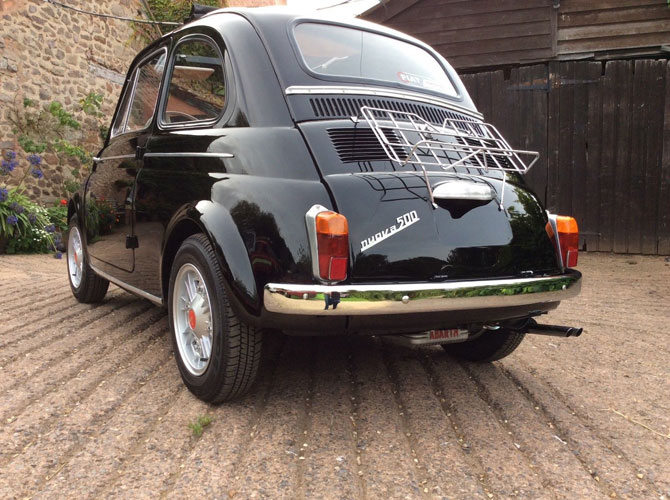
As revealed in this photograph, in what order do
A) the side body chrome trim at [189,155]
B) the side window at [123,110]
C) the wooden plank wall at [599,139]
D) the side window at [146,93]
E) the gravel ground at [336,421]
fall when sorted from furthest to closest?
the wooden plank wall at [599,139]
the side window at [123,110]
the side window at [146,93]
the side body chrome trim at [189,155]
the gravel ground at [336,421]

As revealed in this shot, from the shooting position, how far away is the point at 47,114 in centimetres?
950

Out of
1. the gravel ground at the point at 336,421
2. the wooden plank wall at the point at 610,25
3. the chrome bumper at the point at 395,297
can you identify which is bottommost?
the gravel ground at the point at 336,421

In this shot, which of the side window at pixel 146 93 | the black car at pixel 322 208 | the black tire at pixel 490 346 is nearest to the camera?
the black car at pixel 322 208

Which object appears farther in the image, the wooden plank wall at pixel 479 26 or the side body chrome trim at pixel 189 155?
the wooden plank wall at pixel 479 26

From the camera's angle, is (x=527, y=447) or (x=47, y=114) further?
(x=47, y=114)

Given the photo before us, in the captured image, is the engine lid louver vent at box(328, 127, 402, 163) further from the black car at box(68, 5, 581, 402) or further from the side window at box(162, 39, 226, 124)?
the side window at box(162, 39, 226, 124)

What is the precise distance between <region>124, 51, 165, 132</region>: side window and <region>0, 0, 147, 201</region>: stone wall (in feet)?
19.4

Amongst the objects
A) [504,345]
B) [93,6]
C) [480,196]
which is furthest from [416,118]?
[93,6]

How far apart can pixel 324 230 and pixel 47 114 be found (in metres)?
9.01

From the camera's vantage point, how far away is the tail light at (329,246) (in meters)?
2.15

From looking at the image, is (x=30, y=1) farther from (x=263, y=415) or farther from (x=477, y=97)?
(x=263, y=415)

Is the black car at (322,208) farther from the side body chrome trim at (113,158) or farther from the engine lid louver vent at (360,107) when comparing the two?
the side body chrome trim at (113,158)

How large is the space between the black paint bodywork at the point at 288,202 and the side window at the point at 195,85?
9cm

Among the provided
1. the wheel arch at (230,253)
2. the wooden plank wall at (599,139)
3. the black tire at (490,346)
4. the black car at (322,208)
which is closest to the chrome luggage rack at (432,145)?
the black car at (322,208)
